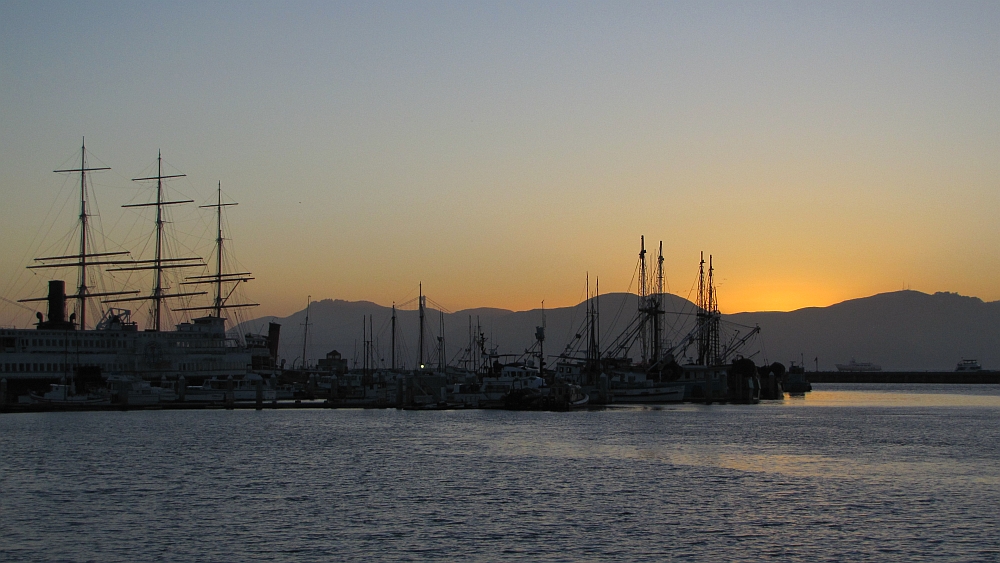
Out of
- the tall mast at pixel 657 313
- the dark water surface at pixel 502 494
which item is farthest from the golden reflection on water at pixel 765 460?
the tall mast at pixel 657 313

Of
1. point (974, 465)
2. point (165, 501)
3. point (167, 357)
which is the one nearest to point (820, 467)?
point (974, 465)

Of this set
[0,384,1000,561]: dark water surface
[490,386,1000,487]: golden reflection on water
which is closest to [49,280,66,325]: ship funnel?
[0,384,1000,561]: dark water surface

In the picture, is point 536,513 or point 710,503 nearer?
point 536,513

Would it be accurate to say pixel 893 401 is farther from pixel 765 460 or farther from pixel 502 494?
pixel 502 494

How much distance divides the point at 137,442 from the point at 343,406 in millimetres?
39044

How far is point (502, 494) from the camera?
142 feet

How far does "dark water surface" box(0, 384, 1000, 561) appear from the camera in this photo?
32.0 m

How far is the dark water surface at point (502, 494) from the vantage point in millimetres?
32000

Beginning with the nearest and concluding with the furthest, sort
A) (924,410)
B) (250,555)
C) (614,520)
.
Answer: (250,555), (614,520), (924,410)

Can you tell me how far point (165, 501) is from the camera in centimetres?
4166

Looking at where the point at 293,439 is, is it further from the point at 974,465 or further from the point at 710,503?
the point at 974,465

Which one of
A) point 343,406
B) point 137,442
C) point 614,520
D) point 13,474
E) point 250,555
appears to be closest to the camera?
point 250,555

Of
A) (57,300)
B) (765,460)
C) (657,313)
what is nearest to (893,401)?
(657,313)

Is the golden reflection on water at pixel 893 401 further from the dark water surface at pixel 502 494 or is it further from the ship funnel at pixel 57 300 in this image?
the ship funnel at pixel 57 300
